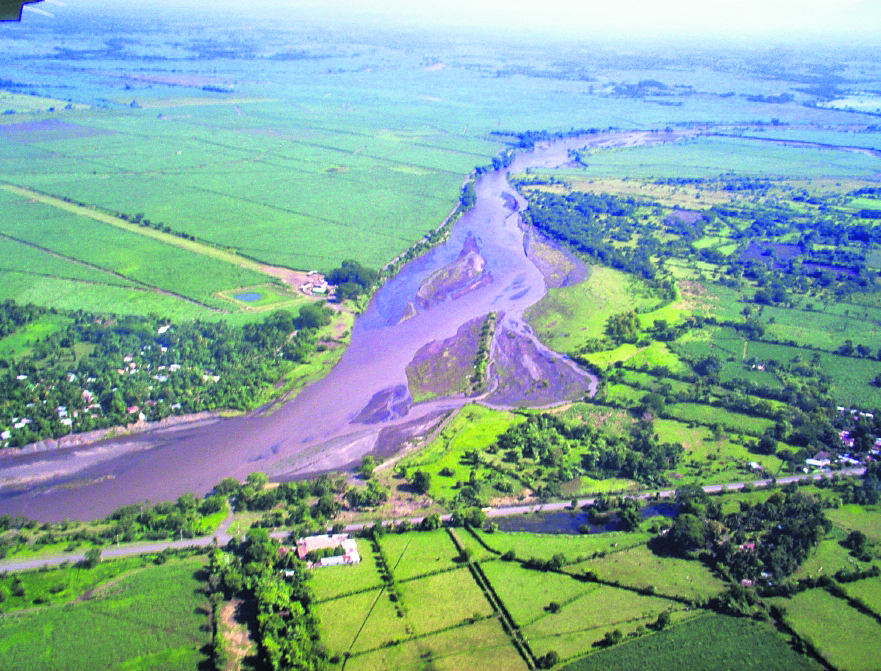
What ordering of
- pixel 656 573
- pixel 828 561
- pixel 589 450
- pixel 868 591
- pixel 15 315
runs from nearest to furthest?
pixel 868 591, pixel 656 573, pixel 828 561, pixel 589 450, pixel 15 315

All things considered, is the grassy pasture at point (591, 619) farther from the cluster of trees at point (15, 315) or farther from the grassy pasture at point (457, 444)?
the cluster of trees at point (15, 315)

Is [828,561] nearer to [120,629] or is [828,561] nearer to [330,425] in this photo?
[330,425]

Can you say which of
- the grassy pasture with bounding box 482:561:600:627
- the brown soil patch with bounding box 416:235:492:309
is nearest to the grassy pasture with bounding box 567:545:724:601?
the grassy pasture with bounding box 482:561:600:627

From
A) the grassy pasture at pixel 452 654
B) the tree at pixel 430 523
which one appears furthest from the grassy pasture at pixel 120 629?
the tree at pixel 430 523

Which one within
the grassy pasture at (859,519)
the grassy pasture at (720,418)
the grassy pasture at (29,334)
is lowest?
the grassy pasture at (859,519)

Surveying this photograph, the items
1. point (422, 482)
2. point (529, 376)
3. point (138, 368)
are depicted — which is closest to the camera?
point (422, 482)

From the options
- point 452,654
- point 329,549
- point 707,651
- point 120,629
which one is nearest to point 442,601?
point 452,654

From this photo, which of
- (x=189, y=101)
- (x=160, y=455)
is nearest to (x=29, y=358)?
(x=160, y=455)

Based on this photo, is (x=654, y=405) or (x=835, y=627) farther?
(x=654, y=405)
